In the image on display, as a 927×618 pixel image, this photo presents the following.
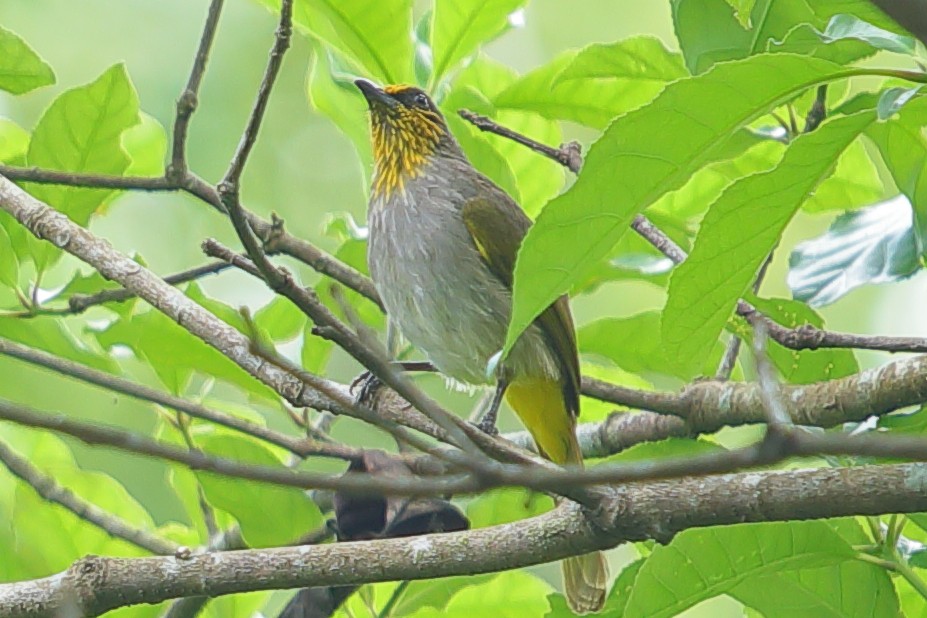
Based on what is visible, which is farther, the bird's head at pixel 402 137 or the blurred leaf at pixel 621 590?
the bird's head at pixel 402 137

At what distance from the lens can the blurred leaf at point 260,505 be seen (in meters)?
2.59

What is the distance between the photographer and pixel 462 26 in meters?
2.95

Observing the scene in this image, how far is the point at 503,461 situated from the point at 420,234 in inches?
84.2

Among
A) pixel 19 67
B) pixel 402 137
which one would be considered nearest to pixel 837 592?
pixel 19 67

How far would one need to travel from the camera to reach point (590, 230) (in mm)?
1643

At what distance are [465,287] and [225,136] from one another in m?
4.20

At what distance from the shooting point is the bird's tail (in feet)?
10.3

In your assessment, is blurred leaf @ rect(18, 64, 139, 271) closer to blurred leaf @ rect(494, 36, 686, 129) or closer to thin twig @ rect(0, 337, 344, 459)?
thin twig @ rect(0, 337, 344, 459)

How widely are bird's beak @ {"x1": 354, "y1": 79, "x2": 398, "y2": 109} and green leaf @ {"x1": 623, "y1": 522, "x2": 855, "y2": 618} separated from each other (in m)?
1.86

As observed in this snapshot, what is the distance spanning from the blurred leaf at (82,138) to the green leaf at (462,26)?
699 mm

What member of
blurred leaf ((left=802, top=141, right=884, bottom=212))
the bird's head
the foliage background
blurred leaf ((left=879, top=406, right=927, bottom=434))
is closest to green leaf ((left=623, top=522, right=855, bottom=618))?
blurred leaf ((left=879, top=406, right=927, bottom=434))

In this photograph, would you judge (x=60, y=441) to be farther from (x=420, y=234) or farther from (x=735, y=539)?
(x=735, y=539)

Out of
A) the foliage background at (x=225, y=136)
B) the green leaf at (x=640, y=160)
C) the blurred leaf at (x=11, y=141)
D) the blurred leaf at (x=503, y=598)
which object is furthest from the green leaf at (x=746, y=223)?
the foliage background at (x=225, y=136)

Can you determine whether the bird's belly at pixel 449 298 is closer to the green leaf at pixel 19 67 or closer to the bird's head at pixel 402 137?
the bird's head at pixel 402 137
